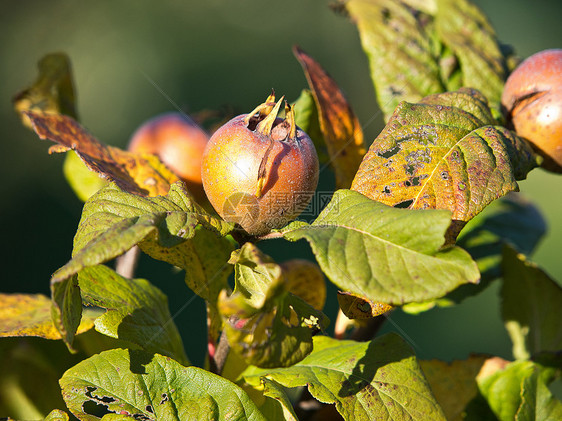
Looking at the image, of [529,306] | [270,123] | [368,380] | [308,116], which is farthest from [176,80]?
[368,380]

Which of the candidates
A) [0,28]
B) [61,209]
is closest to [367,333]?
[61,209]

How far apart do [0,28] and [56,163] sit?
2.46 metres

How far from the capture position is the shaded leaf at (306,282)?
1.39 m

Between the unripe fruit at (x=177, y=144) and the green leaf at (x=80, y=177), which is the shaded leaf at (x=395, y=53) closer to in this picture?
the unripe fruit at (x=177, y=144)

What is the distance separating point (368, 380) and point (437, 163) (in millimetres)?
422

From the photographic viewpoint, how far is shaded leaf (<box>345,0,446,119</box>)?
1464mm

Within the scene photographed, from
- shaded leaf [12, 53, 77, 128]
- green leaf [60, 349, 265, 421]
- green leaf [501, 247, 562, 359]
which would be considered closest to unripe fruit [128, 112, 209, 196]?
shaded leaf [12, 53, 77, 128]

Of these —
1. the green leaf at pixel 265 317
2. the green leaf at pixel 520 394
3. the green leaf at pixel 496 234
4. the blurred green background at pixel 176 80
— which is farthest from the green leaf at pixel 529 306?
the blurred green background at pixel 176 80

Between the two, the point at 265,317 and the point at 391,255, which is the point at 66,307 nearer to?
the point at 265,317

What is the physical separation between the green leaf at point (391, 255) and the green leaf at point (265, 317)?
7 centimetres

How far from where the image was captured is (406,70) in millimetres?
1481

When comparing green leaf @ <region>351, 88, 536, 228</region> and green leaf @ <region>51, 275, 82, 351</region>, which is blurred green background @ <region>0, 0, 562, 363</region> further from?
green leaf @ <region>51, 275, 82, 351</region>

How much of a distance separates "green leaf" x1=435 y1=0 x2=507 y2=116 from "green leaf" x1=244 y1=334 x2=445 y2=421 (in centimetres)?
70

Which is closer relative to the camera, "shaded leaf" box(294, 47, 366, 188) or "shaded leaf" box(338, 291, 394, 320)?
"shaded leaf" box(338, 291, 394, 320)
